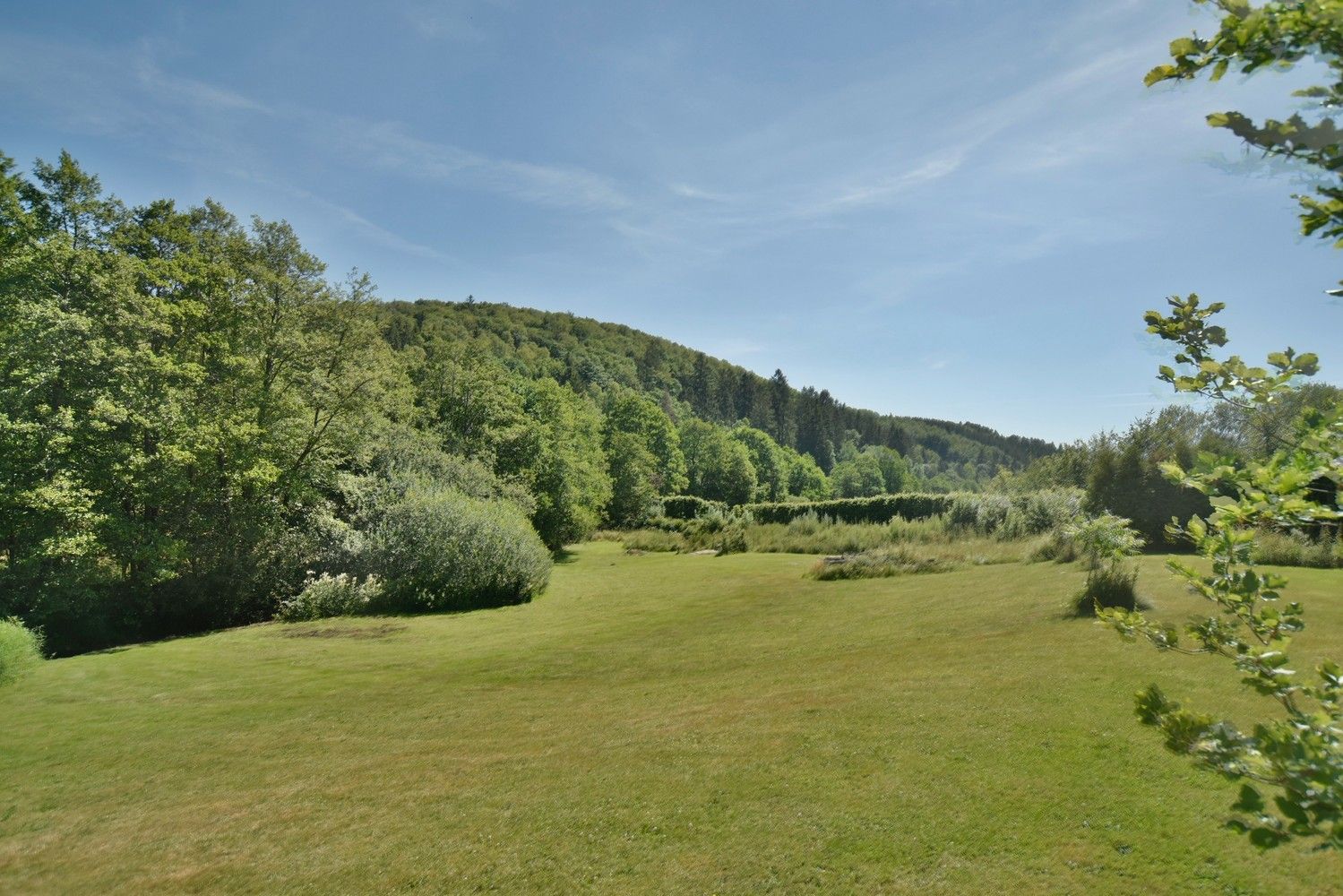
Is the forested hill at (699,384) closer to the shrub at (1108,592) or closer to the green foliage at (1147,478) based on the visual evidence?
the green foliage at (1147,478)

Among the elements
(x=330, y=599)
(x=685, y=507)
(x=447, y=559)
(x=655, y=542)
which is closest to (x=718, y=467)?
(x=685, y=507)

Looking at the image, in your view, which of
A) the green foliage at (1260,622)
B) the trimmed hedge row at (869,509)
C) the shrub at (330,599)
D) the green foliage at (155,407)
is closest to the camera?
the green foliage at (1260,622)

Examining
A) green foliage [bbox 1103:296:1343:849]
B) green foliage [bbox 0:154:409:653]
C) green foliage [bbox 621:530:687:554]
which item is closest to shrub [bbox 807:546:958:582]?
green foliage [bbox 621:530:687:554]

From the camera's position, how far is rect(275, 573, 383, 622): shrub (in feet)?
68.9

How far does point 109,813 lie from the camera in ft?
23.1

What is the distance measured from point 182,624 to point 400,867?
2011 cm

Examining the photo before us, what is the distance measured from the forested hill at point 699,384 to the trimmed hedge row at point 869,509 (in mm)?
48456

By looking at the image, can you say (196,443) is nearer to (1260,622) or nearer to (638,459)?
(1260,622)

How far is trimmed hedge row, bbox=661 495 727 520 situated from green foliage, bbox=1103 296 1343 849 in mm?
52381

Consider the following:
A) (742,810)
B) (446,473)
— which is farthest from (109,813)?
(446,473)

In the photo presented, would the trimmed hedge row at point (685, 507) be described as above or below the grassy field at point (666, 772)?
above

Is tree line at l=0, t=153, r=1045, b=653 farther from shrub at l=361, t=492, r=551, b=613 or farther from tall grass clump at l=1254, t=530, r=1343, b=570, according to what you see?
tall grass clump at l=1254, t=530, r=1343, b=570

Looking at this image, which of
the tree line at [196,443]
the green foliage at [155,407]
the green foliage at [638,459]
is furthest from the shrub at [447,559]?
the green foliage at [638,459]

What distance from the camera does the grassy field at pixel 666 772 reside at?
511 centimetres
